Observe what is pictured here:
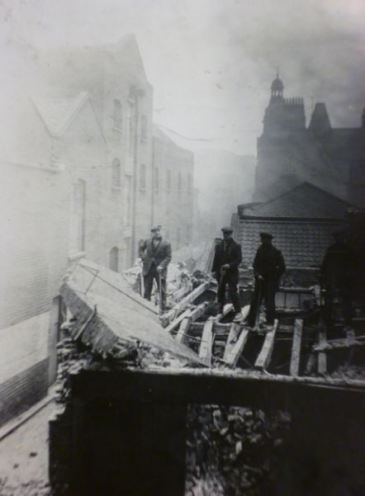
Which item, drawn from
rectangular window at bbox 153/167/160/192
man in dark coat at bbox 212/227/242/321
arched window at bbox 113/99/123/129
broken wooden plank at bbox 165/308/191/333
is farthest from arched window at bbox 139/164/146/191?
man in dark coat at bbox 212/227/242/321

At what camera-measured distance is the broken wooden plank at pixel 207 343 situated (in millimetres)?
5383

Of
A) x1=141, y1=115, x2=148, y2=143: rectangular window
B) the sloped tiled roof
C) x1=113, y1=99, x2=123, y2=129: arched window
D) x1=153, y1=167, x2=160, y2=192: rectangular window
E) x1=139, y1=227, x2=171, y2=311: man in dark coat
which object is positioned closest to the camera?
x1=139, y1=227, x2=171, y2=311: man in dark coat

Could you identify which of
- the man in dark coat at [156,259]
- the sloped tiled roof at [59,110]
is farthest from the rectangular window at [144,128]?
the man in dark coat at [156,259]

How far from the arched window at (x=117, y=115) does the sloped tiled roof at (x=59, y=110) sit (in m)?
3.10

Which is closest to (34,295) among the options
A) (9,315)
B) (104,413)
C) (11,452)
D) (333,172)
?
(9,315)

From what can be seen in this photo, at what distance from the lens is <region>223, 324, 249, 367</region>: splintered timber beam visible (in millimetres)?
5262

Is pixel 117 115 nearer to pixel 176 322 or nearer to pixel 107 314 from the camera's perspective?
pixel 176 322

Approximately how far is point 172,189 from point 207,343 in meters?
16.1

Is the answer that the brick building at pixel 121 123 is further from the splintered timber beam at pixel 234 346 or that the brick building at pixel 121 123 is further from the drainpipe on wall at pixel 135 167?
the splintered timber beam at pixel 234 346

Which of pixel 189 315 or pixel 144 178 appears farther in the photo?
pixel 144 178

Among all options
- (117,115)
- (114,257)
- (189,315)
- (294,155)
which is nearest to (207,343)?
(189,315)

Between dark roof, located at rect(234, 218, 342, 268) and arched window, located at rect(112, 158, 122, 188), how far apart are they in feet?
24.0

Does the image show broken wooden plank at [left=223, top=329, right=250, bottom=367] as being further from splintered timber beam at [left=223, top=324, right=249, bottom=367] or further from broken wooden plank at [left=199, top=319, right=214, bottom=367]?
broken wooden plank at [left=199, top=319, right=214, bottom=367]

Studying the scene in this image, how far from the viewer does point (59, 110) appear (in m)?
10.1
